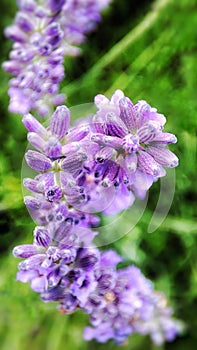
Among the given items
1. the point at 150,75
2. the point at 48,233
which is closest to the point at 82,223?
the point at 48,233

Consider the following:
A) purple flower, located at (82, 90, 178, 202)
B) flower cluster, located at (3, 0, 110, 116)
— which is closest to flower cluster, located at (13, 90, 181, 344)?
purple flower, located at (82, 90, 178, 202)

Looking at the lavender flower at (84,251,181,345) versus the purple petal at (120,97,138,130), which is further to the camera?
the lavender flower at (84,251,181,345)

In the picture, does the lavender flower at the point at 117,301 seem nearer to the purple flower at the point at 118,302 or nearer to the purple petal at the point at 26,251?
the purple flower at the point at 118,302

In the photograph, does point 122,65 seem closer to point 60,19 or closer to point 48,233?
point 60,19

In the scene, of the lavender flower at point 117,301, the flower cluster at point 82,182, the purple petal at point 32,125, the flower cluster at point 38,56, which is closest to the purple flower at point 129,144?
the flower cluster at point 82,182

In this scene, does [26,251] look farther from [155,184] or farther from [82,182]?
[155,184]

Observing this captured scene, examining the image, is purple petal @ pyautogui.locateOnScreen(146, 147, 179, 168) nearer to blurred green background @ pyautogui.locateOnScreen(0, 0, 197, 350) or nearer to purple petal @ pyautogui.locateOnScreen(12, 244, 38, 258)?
purple petal @ pyautogui.locateOnScreen(12, 244, 38, 258)

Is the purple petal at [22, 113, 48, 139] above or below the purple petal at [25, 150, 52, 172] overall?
above
